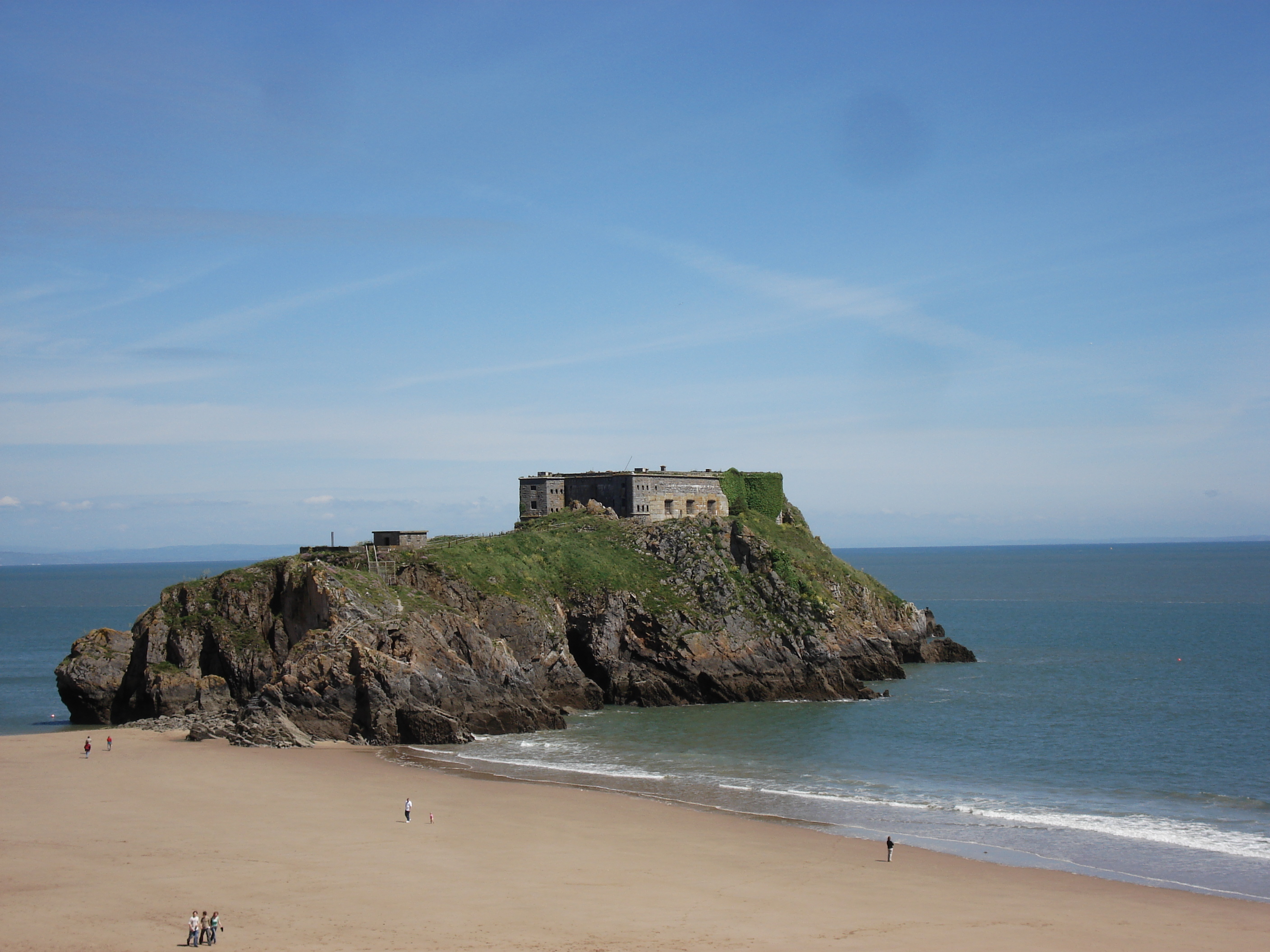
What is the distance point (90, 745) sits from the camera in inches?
1965

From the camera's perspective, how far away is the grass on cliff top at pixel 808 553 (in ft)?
262

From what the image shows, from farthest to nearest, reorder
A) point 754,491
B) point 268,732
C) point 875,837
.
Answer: point 754,491, point 268,732, point 875,837

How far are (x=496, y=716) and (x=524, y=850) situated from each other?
74.5 ft

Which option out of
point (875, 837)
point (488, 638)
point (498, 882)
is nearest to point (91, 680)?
point (488, 638)

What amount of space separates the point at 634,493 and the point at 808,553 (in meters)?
15.1

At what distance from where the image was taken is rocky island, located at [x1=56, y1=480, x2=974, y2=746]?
179 ft

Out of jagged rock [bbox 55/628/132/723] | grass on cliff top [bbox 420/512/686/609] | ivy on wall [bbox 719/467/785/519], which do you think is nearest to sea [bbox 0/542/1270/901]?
jagged rock [bbox 55/628/132/723]

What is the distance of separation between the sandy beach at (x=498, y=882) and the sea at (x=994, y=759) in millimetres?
2531

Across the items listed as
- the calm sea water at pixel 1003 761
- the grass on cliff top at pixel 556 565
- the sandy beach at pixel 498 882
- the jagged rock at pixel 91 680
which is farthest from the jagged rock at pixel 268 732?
the grass on cliff top at pixel 556 565

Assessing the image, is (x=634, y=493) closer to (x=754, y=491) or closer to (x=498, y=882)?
(x=754, y=491)

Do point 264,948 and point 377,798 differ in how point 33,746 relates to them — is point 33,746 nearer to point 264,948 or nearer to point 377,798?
point 377,798

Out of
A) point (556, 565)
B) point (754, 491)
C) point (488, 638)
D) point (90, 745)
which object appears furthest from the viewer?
point (754, 491)

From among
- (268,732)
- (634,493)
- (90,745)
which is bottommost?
(90,745)

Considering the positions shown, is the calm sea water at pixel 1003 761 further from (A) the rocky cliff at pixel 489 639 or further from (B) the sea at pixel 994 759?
(A) the rocky cliff at pixel 489 639
